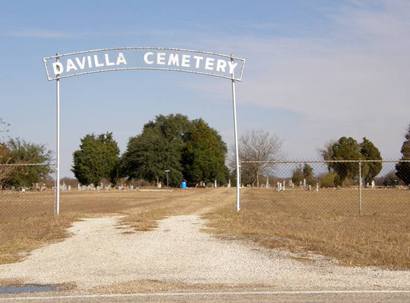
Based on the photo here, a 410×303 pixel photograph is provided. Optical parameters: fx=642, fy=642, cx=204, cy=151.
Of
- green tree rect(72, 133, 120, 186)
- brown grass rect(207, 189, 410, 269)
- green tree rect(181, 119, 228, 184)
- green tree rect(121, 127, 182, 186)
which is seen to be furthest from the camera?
green tree rect(72, 133, 120, 186)

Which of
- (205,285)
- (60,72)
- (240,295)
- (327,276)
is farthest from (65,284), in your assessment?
(60,72)

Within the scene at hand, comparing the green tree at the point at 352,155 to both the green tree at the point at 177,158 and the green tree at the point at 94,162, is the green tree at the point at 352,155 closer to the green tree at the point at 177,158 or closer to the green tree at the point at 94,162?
the green tree at the point at 177,158

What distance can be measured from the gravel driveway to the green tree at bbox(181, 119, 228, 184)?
8242 centimetres

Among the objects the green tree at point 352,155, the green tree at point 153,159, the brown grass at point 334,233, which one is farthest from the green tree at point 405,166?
the green tree at point 153,159

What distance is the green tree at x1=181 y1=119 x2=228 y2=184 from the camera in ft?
322

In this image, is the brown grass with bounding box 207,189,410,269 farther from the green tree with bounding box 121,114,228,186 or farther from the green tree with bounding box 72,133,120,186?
the green tree with bounding box 72,133,120,186

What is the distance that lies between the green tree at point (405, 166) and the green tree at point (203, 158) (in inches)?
1103

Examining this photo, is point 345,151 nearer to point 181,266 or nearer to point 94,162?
point 94,162

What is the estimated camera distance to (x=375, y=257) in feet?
37.9

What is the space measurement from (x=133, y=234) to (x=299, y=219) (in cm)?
678

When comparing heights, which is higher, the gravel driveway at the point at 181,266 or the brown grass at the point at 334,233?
the brown grass at the point at 334,233

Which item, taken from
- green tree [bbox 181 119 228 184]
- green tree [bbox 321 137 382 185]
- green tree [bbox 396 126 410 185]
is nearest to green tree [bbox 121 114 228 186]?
green tree [bbox 181 119 228 184]

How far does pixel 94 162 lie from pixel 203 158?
1789cm

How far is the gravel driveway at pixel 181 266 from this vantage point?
377 inches
